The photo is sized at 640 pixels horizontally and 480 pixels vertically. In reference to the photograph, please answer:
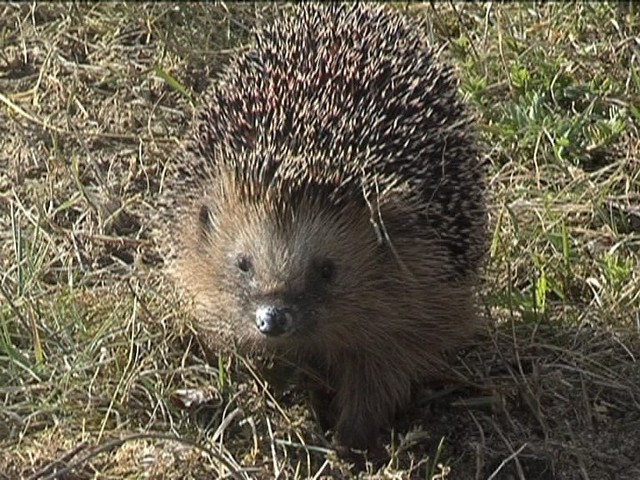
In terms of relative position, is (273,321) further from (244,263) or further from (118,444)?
(118,444)

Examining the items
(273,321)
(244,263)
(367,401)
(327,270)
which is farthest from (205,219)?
(367,401)

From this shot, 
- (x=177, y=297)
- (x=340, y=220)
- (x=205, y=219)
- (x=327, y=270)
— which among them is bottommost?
(x=177, y=297)

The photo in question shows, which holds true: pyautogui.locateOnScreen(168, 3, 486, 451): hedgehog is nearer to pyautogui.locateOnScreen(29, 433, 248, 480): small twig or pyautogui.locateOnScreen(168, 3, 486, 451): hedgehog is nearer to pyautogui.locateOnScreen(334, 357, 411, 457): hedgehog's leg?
pyautogui.locateOnScreen(334, 357, 411, 457): hedgehog's leg

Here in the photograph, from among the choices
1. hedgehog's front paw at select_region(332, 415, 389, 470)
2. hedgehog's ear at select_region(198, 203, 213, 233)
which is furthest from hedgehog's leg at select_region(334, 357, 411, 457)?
hedgehog's ear at select_region(198, 203, 213, 233)

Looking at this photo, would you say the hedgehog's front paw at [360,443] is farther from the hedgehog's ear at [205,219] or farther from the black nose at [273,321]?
the hedgehog's ear at [205,219]

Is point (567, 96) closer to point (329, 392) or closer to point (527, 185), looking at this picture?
point (527, 185)

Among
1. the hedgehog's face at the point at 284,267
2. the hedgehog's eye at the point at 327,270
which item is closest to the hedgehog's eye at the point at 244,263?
the hedgehog's face at the point at 284,267
